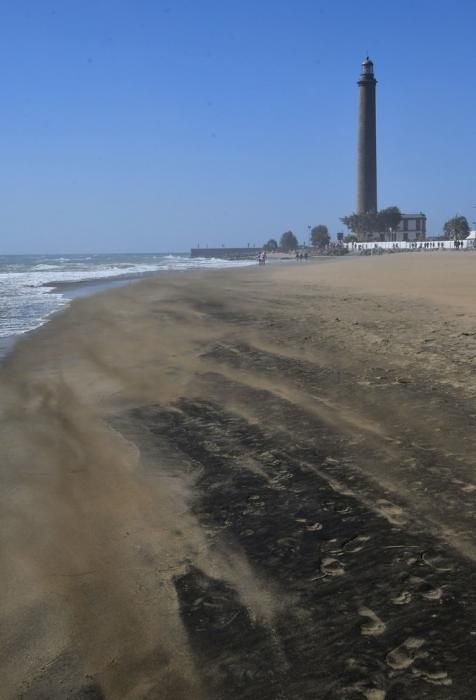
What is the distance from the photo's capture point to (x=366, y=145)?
104 metres

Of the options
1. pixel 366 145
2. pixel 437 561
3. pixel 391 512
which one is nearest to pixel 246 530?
pixel 391 512

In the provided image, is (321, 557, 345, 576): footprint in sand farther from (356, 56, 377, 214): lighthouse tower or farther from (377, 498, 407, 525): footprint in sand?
(356, 56, 377, 214): lighthouse tower

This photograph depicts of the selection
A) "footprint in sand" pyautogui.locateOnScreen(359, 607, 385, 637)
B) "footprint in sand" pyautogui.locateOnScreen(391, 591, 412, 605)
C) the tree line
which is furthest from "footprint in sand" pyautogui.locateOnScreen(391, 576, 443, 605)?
the tree line

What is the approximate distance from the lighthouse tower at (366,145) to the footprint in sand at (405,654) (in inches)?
4288

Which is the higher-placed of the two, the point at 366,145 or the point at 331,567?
the point at 366,145

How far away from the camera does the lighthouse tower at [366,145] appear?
104 m

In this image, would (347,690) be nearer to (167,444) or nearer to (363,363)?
(167,444)

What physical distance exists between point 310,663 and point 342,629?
0.24 metres

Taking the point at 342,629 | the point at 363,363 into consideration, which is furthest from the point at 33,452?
the point at 363,363

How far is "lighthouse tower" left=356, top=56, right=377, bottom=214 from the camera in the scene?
104 m

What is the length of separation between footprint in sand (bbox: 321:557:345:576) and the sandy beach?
0.5 inches

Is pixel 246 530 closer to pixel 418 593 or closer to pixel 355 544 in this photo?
pixel 355 544

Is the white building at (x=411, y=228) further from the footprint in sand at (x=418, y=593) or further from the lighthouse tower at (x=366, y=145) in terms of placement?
the footprint in sand at (x=418, y=593)

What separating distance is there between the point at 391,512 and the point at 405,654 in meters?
1.19
